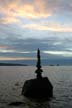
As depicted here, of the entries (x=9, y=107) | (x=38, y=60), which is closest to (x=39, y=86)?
(x=38, y=60)

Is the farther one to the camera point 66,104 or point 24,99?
point 24,99

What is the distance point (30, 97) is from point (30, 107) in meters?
7.08

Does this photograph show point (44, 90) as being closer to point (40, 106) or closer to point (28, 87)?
point (28, 87)

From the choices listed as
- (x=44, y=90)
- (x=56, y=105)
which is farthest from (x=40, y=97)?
(x=56, y=105)

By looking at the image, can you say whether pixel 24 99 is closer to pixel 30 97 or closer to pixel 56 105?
pixel 30 97

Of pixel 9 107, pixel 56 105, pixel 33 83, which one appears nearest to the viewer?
pixel 9 107

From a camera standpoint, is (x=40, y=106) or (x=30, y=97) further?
(x=30, y=97)

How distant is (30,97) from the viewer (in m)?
49.8

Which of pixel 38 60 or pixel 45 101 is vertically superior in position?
pixel 38 60

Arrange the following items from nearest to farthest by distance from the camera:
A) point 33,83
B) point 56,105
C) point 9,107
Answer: point 9,107 < point 56,105 < point 33,83

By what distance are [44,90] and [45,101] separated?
262 cm

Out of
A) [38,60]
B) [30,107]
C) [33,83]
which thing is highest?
[38,60]

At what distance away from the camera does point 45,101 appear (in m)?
47.2

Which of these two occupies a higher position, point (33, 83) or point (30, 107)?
point (33, 83)
